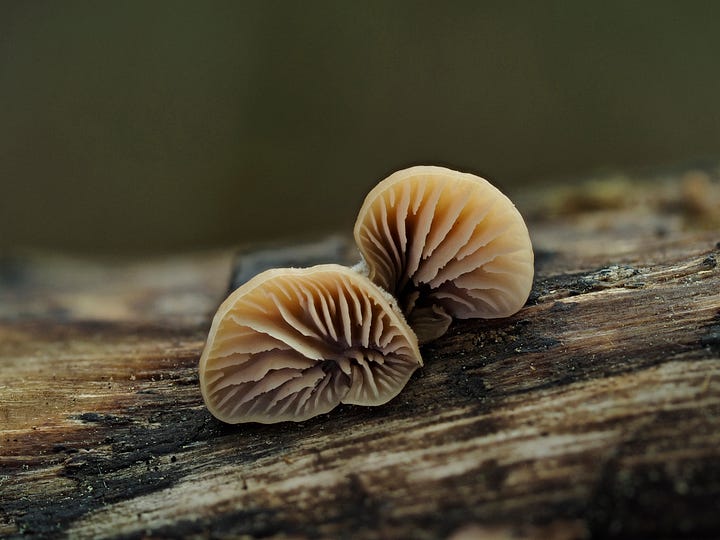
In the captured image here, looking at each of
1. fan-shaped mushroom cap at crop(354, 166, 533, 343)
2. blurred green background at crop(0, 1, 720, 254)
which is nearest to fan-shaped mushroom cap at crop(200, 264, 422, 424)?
fan-shaped mushroom cap at crop(354, 166, 533, 343)

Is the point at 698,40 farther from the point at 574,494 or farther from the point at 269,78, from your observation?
the point at 574,494

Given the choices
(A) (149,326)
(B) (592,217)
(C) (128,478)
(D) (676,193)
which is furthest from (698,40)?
(C) (128,478)

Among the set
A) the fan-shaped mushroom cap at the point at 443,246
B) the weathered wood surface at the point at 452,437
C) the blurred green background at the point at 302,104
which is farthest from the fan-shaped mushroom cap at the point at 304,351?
the blurred green background at the point at 302,104

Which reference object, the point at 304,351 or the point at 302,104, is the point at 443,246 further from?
the point at 302,104

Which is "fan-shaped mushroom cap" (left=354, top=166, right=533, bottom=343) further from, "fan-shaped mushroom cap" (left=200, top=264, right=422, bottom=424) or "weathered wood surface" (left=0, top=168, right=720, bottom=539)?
"fan-shaped mushroom cap" (left=200, top=264, right=422, bottom=424)

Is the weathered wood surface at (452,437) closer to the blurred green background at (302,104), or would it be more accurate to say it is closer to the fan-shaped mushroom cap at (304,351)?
the fan-shaped mushroom cap at (304,351)
